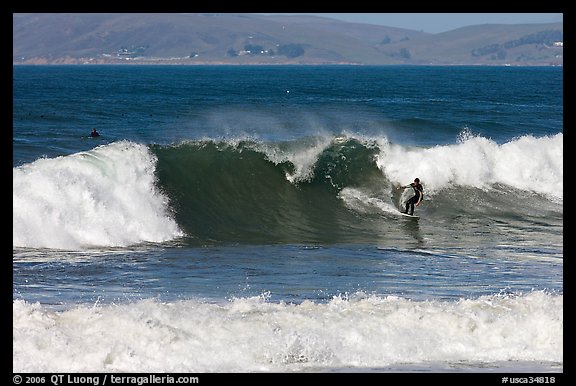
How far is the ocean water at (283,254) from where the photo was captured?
35.2 ft

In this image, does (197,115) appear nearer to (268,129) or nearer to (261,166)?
(268,129)

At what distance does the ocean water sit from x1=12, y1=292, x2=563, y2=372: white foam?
3 centimetres

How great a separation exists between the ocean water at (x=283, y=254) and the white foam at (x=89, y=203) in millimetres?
40

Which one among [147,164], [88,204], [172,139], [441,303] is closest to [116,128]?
[172,139]

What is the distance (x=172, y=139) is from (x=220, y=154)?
9971mm

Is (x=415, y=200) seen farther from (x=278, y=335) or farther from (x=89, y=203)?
(x=278, y=335)

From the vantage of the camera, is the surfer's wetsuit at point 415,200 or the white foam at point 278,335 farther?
the surfer's wetsuit at point 415,200

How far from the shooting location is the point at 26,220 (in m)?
17.7

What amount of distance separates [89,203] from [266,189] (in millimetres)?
5915

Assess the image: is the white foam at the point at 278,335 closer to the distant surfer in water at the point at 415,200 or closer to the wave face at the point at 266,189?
the wave face at the point at 266,189

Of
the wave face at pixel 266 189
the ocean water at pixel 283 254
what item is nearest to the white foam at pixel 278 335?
the ocean water at pixel 283 254

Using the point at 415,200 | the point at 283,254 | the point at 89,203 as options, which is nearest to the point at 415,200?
the point at 415,200

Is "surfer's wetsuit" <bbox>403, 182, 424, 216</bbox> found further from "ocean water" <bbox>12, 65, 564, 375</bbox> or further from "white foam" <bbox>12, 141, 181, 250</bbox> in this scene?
"white foam" <bbox>12, 141, 181, 250</bbox>

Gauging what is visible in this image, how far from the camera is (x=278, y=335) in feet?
36.2
